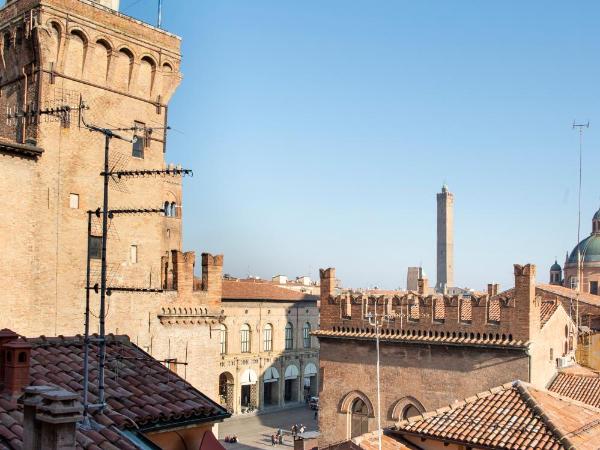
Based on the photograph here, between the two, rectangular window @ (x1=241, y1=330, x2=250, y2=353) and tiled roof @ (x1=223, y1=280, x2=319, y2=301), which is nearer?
tiled roof @ (x1=223, y1=280, x2=319, y2=301)

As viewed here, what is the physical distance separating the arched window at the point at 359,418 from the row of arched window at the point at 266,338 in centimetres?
1938

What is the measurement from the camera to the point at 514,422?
638 inches

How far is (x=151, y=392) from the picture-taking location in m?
10.8

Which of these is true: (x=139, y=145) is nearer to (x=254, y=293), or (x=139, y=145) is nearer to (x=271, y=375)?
(x=254, y=293)

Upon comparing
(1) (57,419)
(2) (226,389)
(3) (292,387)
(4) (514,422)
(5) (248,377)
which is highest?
(1) (57,419)

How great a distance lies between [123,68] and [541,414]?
17.2 m

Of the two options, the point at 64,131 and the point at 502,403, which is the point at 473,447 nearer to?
the point at 502,403

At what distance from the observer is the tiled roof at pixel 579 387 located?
886 inches

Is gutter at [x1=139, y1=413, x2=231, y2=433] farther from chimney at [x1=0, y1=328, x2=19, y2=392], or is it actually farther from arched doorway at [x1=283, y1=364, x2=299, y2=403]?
arched doorway at [x1=283, y1=364, x2=299, y2=403]

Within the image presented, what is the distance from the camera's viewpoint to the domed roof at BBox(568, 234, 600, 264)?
72375mm

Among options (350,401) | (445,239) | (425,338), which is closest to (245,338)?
(350,401)

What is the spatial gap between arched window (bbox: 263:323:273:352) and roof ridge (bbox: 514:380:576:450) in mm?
29621

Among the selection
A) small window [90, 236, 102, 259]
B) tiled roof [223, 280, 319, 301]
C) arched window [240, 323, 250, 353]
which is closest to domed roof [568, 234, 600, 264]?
tiled roof [223, 280, 319, 301]

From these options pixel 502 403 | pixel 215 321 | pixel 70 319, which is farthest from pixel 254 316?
pixel 502 403
